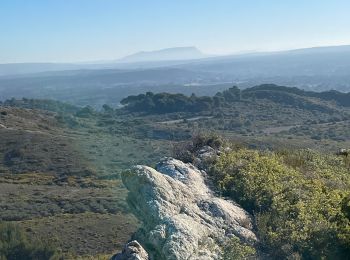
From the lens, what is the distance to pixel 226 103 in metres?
90.2

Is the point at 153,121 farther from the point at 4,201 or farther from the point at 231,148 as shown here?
the point at 231,148

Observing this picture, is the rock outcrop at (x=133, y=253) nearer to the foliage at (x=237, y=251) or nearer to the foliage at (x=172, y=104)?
the foliage at (x=237, y=251)

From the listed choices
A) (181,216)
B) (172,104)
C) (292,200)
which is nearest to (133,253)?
(181,216)

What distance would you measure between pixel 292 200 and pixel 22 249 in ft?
54.5

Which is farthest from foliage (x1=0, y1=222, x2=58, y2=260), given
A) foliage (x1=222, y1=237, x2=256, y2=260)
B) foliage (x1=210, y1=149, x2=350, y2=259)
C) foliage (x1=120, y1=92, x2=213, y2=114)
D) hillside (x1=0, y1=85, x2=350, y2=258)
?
foliage (x1=120, y1=92, x2=213, y2=114)

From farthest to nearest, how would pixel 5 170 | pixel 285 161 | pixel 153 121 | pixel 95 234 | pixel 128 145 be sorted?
pixel 153 121 → pixel 128 145 → pixel 5 170 → pixel 95 234 → pixel 285 161

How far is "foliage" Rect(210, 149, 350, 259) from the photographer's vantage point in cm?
663

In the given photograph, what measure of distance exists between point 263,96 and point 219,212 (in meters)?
88.7

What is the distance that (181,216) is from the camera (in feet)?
23.1

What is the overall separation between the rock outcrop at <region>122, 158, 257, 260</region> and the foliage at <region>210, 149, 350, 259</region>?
309 mm

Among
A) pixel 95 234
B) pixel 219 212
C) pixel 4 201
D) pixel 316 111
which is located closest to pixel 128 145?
pixel 4 201

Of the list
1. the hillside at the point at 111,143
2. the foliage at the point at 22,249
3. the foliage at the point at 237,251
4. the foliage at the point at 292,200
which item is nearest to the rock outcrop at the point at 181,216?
the foliage at the point at 237,251

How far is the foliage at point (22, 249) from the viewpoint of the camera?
845 inches

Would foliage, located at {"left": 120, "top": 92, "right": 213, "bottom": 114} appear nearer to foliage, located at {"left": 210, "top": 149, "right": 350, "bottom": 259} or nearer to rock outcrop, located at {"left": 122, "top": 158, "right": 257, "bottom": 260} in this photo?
foliage, located at {"left": 210, "top": 149, "right": 350, "bottom": 259}
